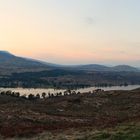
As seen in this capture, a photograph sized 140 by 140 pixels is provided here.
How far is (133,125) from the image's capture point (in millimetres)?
33750

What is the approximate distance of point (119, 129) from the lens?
106 ft

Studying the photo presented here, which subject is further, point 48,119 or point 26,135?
point 48,119

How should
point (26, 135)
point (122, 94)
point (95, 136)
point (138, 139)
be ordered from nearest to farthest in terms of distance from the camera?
1. point (138, 139)
2. point (95, 136)
3. point (26, 135)
4. point (122, 94)

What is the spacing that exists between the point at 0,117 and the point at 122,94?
55.4 metres

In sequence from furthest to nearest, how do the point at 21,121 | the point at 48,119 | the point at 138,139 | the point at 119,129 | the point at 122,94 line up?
the point at 122,94, the point at 48,119, the point at 21,121, the point at 119,129, the point at 138,139

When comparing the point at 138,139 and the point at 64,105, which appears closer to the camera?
the point at 138,139

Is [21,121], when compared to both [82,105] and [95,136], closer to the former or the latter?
[95,136]

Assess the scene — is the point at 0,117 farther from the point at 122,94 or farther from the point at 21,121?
the point at 122,94

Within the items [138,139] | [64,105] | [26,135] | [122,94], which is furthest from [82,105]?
[138,139]

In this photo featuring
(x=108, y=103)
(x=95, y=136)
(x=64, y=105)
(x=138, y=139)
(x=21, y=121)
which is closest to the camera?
(x=138, y=139)

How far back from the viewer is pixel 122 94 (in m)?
102

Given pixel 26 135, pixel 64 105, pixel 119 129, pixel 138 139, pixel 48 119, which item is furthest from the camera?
pixel 64 105

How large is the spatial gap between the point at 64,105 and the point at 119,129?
48352 millimetres

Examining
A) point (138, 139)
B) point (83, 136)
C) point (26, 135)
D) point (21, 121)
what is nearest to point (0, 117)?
point (21, 121)
